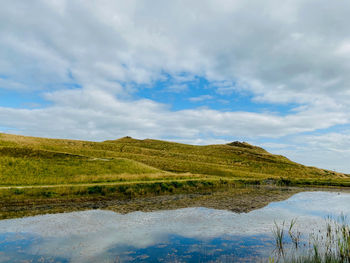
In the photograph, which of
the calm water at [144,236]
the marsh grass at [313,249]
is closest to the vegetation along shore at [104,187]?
the calm water at [144,236]

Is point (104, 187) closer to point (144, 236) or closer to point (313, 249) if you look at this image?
point (144, 236)

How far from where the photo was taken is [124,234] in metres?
16.5

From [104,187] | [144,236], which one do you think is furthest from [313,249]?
[104,187]

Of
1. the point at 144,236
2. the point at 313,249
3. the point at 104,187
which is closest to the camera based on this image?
the point at 313,249

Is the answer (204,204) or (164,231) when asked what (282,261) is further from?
(204,204)

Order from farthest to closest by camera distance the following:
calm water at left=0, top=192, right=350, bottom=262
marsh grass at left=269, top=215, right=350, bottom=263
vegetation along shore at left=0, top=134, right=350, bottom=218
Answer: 1. vegetation along shore at left=0, top=134, right=350, bottom=218
2. calm water at left=0, top=192, right=350, bottom=262
3. marsh grass at left=269, top=215, right=350, bottom=263

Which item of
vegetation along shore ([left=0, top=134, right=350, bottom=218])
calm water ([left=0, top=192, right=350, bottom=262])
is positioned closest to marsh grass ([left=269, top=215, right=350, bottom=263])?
calm water ([left=0, top=192, right=350, bottom=262])

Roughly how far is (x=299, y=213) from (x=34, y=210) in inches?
1028

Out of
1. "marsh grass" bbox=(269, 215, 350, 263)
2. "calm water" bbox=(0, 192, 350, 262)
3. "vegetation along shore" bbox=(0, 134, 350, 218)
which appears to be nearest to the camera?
"marsh grass" bbox=(269, 215, 350, 263)

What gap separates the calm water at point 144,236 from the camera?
12938 millimetres

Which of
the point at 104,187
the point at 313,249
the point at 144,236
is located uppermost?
the point at 104,187

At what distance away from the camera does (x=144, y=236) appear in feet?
52.9

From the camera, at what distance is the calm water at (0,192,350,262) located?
1294 cm

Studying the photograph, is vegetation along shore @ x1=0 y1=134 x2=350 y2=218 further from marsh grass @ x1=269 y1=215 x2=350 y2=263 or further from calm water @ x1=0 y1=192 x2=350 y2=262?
marsh grass @ x1=269 y1=215 x2=350 y2=263
